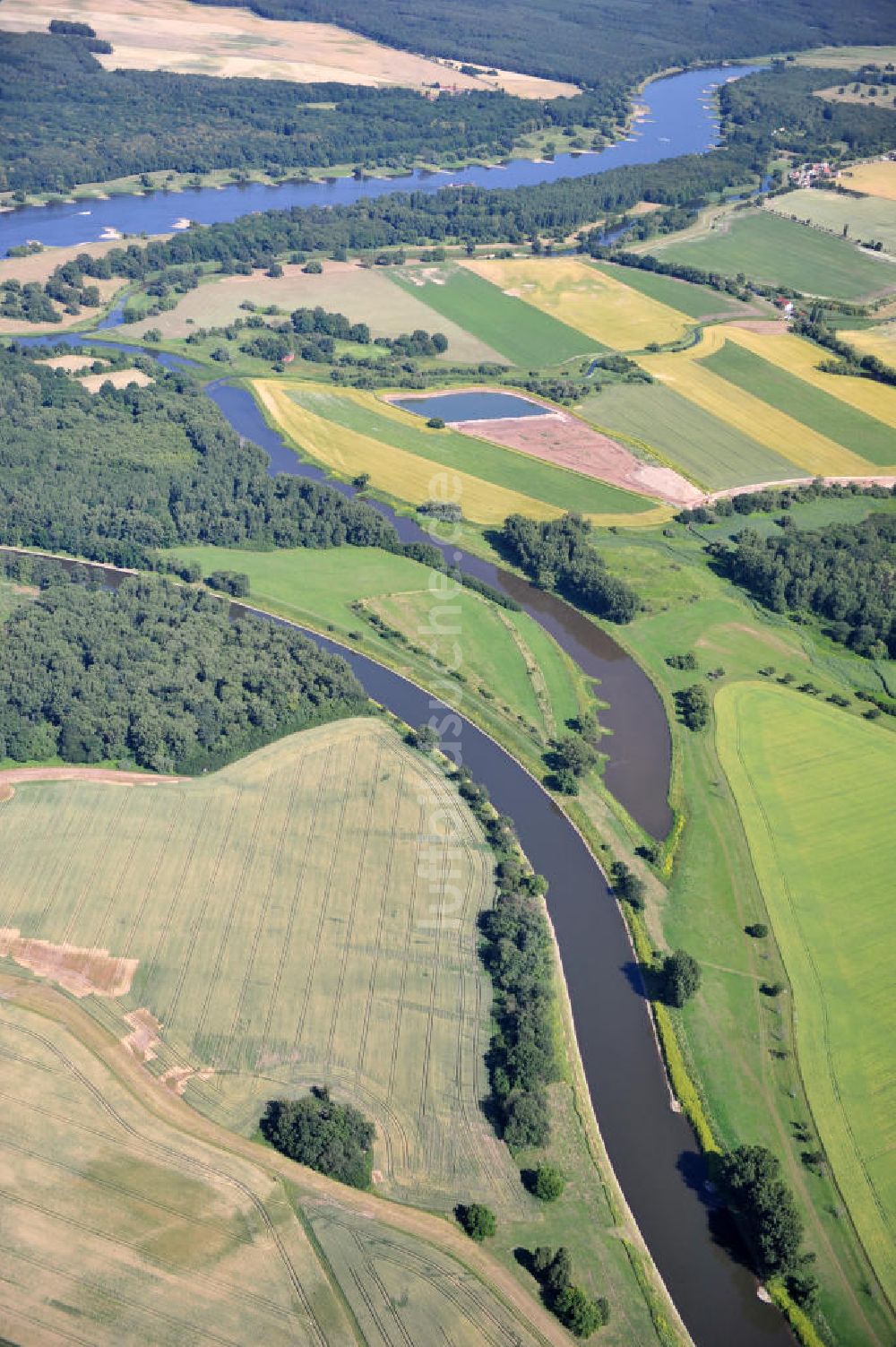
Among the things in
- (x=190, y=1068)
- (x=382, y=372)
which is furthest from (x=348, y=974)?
(x=382, y=372)

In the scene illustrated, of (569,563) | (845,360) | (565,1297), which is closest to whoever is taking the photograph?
(565,1297)

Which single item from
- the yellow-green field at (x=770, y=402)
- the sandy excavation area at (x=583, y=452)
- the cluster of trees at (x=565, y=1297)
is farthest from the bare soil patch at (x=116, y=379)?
the cluster of trees at (x=565, y=1297)

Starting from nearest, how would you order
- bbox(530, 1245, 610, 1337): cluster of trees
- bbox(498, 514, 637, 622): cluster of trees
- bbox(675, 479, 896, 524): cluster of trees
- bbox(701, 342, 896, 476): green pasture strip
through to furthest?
bbox(530, 1245, 610, 1337): cluster of trees, bbox(498, 514, 637, 622): cluster of trees, bbox(675, 479, 896, 524): cluster of trees, bbox(701, 342, 896, 476): green pasture strip

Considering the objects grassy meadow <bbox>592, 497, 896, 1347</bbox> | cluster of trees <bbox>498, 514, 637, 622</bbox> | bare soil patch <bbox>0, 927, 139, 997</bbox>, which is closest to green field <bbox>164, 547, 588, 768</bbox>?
cluster of trees <bbox>498, 514, 637, 622</bbox>

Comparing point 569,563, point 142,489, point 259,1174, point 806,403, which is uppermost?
point 806,403

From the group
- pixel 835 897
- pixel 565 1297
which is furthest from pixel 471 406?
pixel 565 1297

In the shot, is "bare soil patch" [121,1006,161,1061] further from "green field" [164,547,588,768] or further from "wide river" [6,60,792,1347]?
"green field" [164,547,588,768]

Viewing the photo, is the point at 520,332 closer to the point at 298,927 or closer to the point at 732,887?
the point at 732,887
